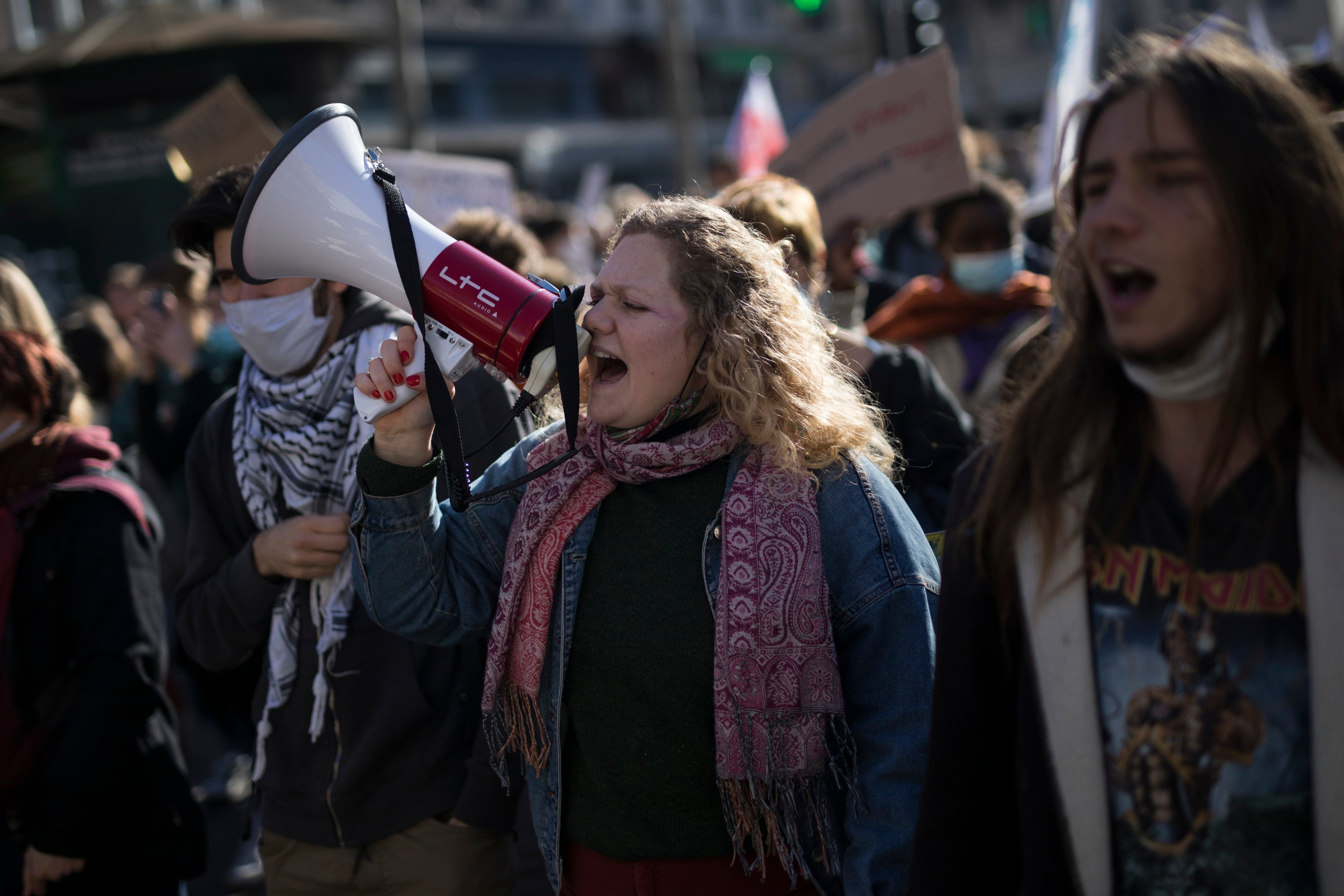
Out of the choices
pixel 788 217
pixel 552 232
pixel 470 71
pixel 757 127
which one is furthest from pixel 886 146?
pixel 470 71

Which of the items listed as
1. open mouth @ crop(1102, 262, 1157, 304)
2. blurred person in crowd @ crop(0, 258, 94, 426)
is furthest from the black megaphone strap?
blurred person in crowd @ crop(0, 258, 94, 426)

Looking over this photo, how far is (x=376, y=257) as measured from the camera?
1.89 meters

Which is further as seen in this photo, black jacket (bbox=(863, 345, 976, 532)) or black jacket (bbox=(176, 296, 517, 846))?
black jacket (bbox=(863, 345, 976, 532))

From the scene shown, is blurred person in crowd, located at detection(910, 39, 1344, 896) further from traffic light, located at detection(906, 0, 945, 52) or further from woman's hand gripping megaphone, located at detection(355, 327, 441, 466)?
traffic light, located at detection(906, 0, 945, 52)

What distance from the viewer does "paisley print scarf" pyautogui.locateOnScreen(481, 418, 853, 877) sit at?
173cm

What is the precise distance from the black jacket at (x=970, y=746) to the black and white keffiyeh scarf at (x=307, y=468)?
4.33 ft

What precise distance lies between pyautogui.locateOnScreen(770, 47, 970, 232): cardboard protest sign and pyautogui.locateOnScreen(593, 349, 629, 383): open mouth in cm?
283

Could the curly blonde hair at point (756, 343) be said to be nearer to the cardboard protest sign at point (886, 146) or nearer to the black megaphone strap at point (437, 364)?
the black megaphone strap at point (437, 364)

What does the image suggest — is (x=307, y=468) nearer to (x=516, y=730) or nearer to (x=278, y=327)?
(x=278, y=327)

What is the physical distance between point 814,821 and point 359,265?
1.18 meters

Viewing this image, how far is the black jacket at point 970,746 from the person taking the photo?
1350 millimetres

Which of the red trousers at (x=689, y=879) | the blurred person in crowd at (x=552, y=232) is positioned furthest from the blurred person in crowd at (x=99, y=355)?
the red trousers at (x=689, y=879)

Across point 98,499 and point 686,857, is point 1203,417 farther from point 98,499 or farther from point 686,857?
point 98,499

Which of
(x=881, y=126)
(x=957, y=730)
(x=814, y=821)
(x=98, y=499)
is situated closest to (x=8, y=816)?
(x=98, y=499)
